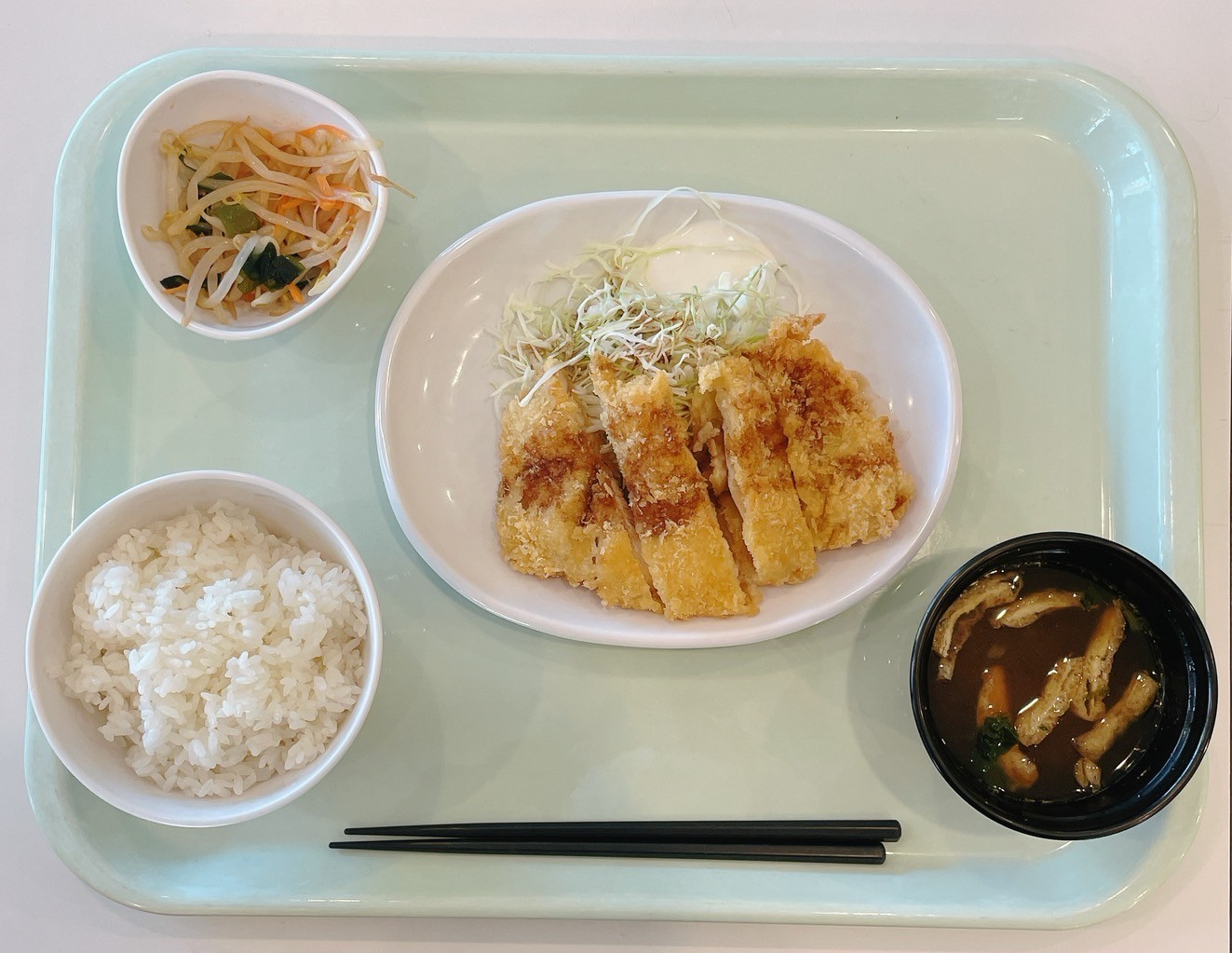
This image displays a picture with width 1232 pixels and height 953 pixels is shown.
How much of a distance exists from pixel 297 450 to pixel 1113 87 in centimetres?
232

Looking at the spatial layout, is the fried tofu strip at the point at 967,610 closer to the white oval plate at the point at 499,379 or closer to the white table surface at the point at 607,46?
the white oval plate at the point at 499,379

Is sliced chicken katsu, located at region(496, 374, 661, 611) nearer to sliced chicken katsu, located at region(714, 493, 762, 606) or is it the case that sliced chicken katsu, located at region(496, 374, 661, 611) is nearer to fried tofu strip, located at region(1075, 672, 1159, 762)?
sliced chicken katsu, located at region(714, 493, 762, 606)

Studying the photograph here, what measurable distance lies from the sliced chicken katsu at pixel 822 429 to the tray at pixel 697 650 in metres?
0.27

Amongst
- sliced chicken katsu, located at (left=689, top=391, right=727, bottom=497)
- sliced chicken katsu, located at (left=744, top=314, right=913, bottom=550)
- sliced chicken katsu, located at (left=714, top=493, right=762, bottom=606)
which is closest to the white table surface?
sliced chicken katsu, located at (left=744, top=314, right=913, bottom=550)

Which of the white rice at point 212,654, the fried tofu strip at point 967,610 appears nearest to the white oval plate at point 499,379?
the fried tofu strip at point 967,610

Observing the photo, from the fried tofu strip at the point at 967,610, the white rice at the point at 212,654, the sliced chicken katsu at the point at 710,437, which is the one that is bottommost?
the white rice at the point at 212,654

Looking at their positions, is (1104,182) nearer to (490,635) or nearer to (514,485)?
(514,485)

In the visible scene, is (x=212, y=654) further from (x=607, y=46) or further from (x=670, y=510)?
(x=607, y=46)

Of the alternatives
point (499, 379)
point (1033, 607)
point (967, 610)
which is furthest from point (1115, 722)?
point (499, 379)

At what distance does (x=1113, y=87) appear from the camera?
91.8 inches

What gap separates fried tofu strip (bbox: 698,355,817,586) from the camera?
6.88ft

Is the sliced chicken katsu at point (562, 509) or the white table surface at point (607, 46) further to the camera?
the white table surface at point (607, 46)

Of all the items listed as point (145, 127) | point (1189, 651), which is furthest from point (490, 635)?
point (1189, 651)

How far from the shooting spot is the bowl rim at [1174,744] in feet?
6.48
